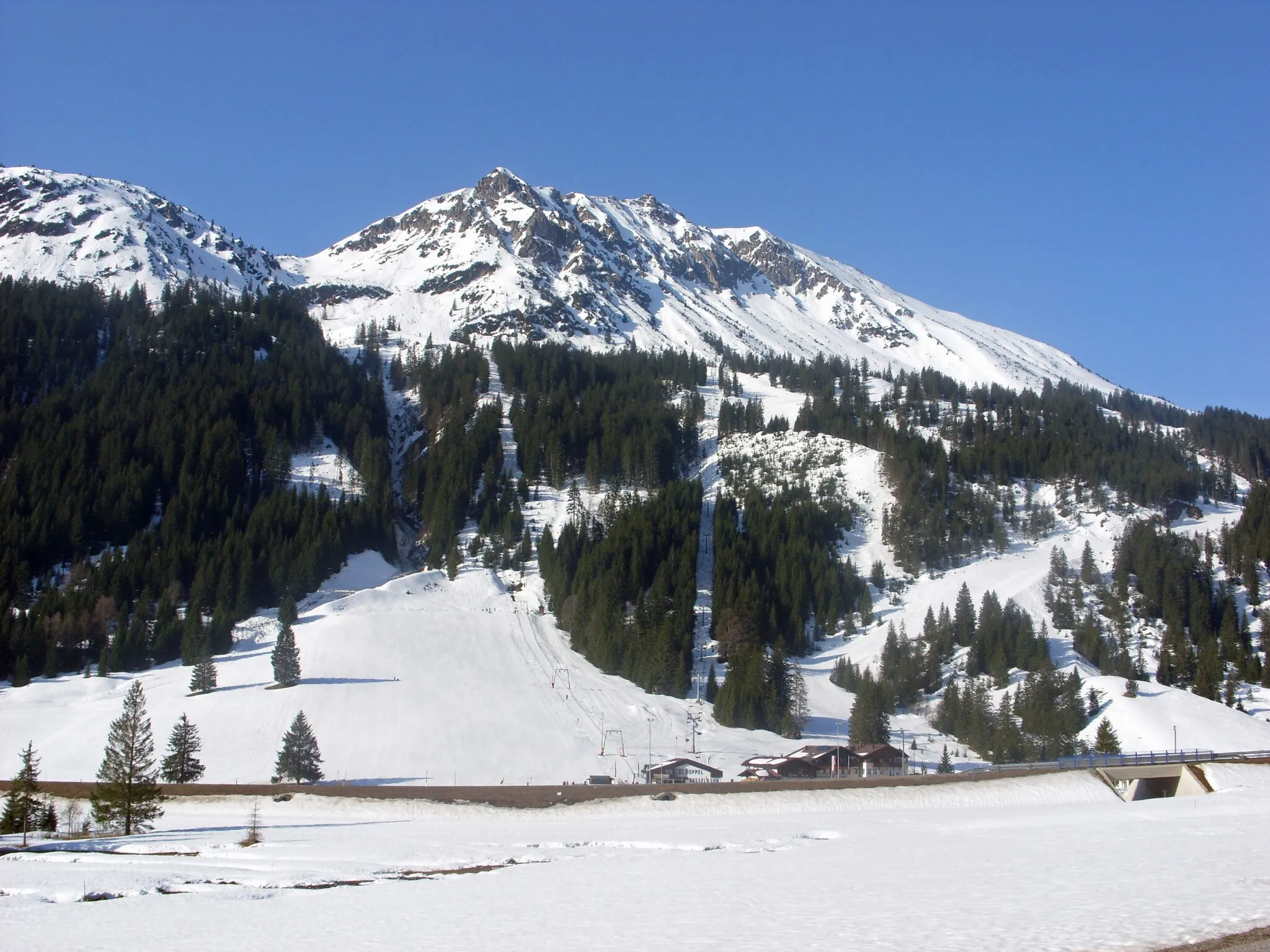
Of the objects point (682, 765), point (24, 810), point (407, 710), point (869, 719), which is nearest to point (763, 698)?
point (869, 719)

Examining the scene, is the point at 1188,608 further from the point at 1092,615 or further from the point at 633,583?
the point at 633,583

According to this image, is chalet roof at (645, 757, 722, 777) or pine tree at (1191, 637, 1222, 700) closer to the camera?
chalet roof at (645, 757, 722, 777)

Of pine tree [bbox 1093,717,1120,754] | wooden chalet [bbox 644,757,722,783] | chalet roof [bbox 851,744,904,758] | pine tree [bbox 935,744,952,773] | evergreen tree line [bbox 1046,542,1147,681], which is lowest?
wooden chalet [bbox 644,757,722,783]

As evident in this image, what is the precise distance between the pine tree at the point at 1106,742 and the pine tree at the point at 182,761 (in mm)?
64772

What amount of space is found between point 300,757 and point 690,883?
52.3 meters

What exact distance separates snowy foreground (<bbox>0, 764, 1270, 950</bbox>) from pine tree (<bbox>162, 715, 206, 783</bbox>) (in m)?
24.6

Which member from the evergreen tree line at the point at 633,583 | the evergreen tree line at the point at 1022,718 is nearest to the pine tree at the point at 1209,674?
the evergreen tree line at the point at 1022,718

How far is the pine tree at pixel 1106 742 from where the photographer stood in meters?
73.3

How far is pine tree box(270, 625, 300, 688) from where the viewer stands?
89375 mm

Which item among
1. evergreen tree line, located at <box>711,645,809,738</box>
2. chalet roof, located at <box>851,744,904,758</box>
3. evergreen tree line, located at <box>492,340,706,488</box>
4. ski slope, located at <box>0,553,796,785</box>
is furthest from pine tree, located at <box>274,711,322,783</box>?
evergreen tree line, located at <box>492,340,706,488</box>

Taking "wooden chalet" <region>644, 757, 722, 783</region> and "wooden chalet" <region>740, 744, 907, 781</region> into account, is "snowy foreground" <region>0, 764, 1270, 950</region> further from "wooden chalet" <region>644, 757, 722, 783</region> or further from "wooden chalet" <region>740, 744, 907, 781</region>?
"wooden chalet" <region>740, 744, 907, 781</region>

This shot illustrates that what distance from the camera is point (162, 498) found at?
156m

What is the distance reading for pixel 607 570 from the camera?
12319cm

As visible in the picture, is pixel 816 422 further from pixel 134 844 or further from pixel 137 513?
pixel 134 844
